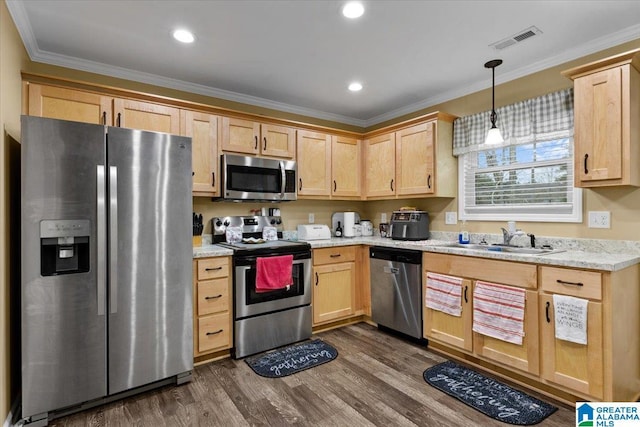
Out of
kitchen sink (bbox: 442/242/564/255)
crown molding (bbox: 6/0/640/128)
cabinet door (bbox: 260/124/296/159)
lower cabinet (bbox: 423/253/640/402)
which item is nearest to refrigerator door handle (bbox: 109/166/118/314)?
crown molding (bbox: 6/0/640/128)

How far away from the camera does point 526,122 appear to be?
9.43 feet

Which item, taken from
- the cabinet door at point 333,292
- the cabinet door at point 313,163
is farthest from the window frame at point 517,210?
the cabinet door at point 313,163

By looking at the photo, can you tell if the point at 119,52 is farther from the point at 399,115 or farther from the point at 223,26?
the point at 399,115

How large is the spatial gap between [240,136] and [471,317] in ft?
8.64

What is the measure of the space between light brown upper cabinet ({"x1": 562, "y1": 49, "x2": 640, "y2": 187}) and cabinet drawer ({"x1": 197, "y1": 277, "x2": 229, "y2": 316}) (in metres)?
2.85

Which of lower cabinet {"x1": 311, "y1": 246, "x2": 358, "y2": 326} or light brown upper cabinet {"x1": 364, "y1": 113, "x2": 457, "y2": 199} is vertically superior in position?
light brown upper cabinet {"x1": 364, "y1": 113, "x2": 457, "y2": 199}

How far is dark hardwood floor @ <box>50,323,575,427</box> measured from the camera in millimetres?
2004

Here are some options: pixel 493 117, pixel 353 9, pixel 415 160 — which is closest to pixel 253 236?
pixel 415 160

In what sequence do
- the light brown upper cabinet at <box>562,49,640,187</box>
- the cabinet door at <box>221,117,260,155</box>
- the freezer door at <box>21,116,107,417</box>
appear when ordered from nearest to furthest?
the freezer door at <box>21,116,107,417</box> < the light brown upper cabinet at <box>562,49,640,187</box> < the cabinet door at <box>221,117,260,155</box>

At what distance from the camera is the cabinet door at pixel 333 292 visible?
11.1 feet

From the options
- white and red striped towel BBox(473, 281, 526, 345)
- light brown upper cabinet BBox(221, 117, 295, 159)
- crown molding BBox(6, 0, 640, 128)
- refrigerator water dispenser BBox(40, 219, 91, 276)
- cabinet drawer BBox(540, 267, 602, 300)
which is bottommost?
white and red striped towel BBox(473, 281, 526, 345)

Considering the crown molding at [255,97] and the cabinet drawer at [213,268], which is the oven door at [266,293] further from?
the crown molding at [255,97]

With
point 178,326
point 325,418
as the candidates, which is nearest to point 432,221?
point 325,418

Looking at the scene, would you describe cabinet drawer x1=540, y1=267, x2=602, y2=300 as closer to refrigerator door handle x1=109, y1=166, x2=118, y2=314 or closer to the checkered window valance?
the checkered window valance
